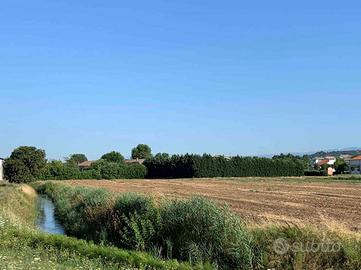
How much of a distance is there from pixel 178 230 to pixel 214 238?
197 cm

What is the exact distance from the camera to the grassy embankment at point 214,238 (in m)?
12.4

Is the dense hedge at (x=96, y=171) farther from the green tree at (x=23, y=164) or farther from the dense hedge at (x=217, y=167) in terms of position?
the green tree at (x=23, y=164)

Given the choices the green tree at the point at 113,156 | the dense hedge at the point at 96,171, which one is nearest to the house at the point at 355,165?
the dense hedge at the point at 96,171

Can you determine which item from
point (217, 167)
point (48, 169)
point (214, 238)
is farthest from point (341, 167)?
point (214, 238)

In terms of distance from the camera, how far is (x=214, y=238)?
49.1 ft

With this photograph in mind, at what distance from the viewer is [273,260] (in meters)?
12.8

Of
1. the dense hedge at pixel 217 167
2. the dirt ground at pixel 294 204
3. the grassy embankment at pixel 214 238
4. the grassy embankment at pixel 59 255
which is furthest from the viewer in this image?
the dense hedge at pixel 217 167

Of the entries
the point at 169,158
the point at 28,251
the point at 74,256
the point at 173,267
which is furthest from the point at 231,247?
the point at 169,158

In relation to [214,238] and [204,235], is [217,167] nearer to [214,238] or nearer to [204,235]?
[204,235]

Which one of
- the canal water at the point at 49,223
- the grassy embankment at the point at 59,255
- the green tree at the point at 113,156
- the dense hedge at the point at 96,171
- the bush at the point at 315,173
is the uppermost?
the green tree at the point at 113,156

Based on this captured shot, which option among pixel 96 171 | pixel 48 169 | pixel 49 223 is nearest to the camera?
pixel 49 223

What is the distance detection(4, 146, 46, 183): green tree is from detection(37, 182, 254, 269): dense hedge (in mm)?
64524

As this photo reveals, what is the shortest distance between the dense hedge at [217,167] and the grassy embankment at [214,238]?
9542 cm

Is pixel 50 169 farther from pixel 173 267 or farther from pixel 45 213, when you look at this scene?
pixel 173 267
